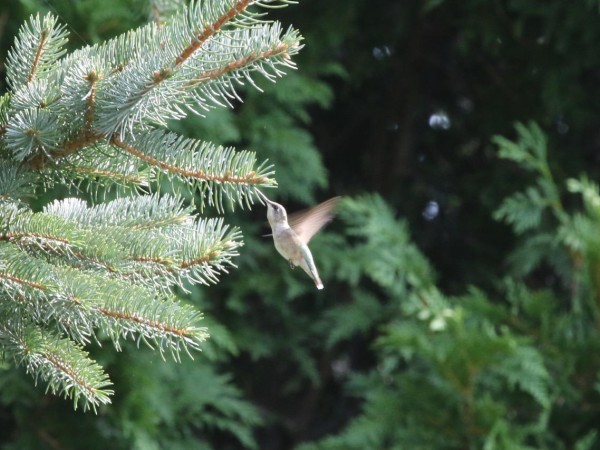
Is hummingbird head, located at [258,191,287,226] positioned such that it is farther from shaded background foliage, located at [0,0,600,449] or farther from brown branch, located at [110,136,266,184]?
shaded background foliage, located at [0,0,600,449]

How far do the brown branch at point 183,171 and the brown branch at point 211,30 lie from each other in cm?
14

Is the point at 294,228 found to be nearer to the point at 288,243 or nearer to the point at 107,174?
the point at 288,243

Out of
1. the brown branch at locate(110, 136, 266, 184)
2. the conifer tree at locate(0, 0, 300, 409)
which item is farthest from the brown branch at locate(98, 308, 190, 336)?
the brown branch at locate(110, 136, 266, 184)

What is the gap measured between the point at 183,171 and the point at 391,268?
231 cm

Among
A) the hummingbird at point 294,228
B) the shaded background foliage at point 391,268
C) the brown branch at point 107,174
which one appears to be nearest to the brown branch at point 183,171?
the brown branch at point 107,174

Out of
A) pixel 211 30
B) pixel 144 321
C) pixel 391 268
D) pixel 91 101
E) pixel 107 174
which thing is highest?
pixel 211 30

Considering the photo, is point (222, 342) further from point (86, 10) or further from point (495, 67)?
point (495, 67)

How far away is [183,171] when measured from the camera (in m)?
1.17

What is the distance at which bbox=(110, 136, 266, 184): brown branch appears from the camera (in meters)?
1.13

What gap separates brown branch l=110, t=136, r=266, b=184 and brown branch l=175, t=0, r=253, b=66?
5.7 inches

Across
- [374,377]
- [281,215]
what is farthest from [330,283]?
[281,215]

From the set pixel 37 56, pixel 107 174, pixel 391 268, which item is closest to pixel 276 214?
pixel 107 174

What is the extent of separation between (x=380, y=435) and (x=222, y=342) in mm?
637

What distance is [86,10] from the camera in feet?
9.53
